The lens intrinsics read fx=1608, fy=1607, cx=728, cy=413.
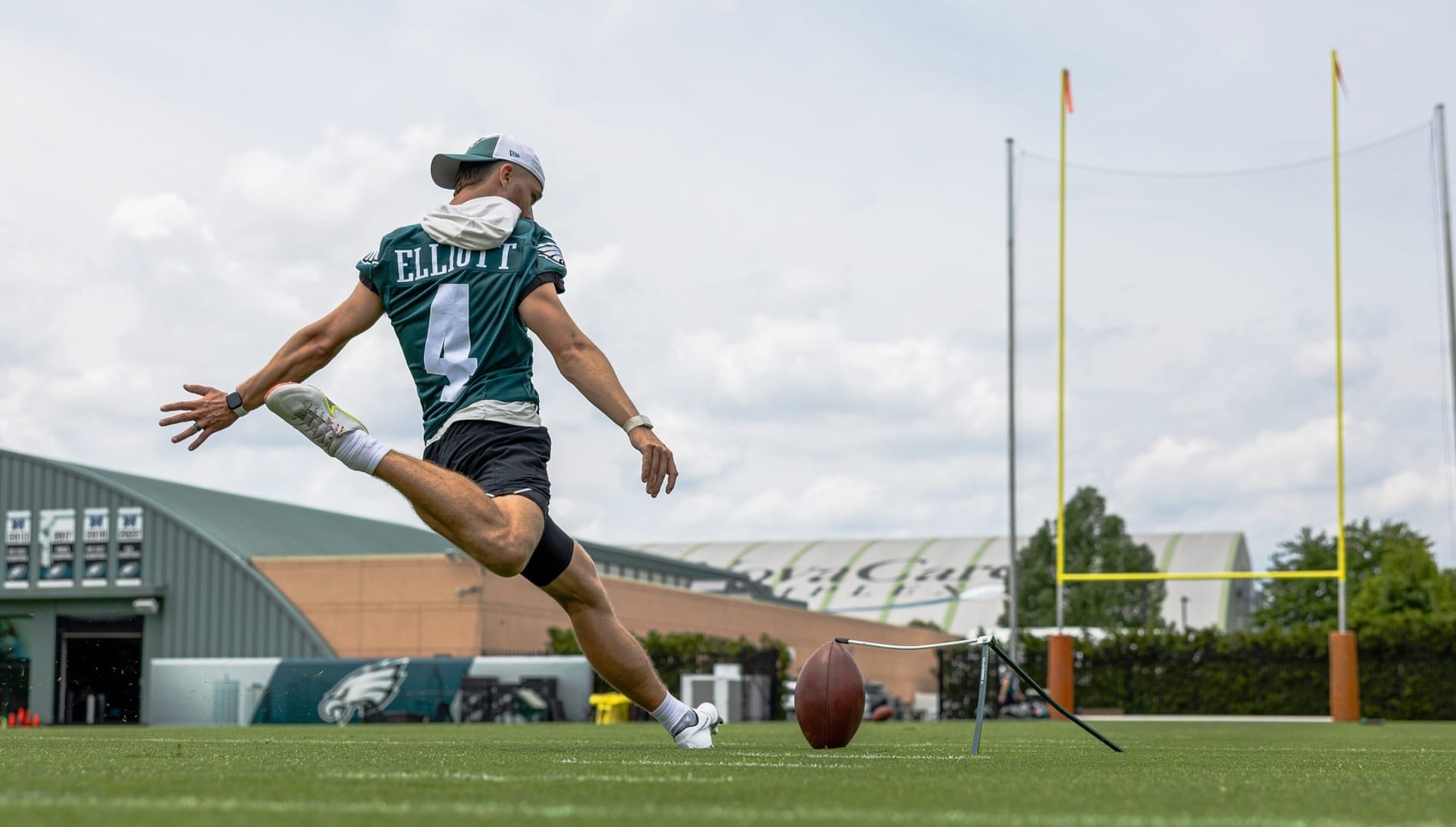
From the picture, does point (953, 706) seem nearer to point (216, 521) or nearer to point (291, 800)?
point (216, 521)

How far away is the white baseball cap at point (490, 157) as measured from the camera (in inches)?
209

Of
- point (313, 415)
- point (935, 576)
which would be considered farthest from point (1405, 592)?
point (313, 415)

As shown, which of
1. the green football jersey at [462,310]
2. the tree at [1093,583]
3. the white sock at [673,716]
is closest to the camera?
the green football jersey at [462,310]

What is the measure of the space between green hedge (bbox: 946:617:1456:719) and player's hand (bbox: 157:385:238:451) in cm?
2181

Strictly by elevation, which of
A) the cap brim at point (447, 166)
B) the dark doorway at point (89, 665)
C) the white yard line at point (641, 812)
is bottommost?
the dark doorway at point (89, 665)

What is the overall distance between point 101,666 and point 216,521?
8.15m

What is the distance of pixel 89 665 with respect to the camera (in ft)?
119

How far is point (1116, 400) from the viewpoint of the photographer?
76.5 ft

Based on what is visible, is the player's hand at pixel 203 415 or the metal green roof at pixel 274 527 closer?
the player's hand at pixel 203 415

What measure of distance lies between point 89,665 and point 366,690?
538 inches

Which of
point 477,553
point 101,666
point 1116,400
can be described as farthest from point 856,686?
point 101,666

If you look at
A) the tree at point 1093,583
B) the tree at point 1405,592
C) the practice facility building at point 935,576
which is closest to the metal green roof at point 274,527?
the tree at point 1093,583

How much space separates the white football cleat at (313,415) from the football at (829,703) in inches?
101

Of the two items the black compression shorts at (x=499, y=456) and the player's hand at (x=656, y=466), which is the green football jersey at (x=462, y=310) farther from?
the player's hand at (x=656, y=466)
